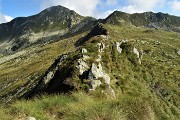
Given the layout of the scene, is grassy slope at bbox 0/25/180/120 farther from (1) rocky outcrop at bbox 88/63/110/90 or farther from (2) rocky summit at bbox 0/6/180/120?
(1) rocky outcrop at bbox 88/63/110/90

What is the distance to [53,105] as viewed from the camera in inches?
656

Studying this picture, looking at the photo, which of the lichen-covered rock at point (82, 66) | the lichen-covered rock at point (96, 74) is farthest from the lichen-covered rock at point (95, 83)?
the lichen-covered rock at point (82, 66)

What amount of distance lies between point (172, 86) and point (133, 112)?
71336 millimetres

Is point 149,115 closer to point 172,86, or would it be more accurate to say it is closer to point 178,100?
point 178,100

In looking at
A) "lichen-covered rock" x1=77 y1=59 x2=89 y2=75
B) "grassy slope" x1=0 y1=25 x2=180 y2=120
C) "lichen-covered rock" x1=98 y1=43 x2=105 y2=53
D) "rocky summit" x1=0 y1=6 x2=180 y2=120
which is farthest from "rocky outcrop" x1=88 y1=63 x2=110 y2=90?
"lichen-covered rock" x1=98 y1=43 x2=105 y2=53

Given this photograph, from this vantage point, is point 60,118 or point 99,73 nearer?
point 60,118

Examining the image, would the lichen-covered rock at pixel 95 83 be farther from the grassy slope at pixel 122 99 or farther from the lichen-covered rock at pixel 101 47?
the lichen-covered rock at pixel 101 47

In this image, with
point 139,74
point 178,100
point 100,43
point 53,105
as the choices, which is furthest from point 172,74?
point 53,105

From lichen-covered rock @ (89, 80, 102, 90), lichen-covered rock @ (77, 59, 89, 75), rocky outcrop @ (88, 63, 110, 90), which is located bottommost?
lichen-covered rock @ (89, 80, 102, 90)

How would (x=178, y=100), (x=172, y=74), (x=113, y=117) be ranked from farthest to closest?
(x=172, y=74) → (x=178, y=100) → (x=113, y=117)

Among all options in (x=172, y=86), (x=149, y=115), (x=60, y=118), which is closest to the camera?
(x=149, y=115)

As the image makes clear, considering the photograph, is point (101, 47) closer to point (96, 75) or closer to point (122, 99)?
point (96, 75)

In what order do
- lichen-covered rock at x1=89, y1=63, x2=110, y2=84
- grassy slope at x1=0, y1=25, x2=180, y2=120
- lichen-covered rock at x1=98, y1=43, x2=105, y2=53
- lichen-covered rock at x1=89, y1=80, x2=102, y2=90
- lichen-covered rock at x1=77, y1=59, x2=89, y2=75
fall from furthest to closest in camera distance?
1. lichen-covered rock at x1=98, y1=43, x2=105, y2=53
2. lichen-covered rock at x1=77, y1=59, x2=89, y2=75
3. lichen-covered rock at x1=89, y1=63, x2=110, y2=84
4. lichen-covered rock at x1=89, y1=80, x2=102, y2=90
5. grassy slope at x1=0, y1=25, x2=180, y2=120

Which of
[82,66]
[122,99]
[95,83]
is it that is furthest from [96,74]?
[122,99]
